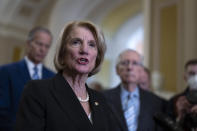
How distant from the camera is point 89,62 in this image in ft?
4.58

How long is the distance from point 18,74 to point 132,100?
98cm

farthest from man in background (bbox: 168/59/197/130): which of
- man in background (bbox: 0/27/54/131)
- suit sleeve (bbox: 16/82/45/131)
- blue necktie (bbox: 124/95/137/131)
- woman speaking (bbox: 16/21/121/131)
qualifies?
man in background (bbox: 0/27/54/131)

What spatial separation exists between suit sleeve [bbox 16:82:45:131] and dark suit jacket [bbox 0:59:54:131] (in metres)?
0.95

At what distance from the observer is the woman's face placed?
137 centimetres

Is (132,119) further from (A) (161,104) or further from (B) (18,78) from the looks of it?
(B) (18,78)

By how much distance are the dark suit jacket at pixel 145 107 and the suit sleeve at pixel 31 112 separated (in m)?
0.97

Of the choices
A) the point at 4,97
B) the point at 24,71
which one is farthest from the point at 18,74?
the point at 4,97

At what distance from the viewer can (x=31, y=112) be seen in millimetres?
1213

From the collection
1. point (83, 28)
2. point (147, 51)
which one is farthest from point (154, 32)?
point (83, 28)

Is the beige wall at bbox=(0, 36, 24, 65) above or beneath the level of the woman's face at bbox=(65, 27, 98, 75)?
beneath

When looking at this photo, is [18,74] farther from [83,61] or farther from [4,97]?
[83,61]

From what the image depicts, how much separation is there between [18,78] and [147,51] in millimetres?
3761

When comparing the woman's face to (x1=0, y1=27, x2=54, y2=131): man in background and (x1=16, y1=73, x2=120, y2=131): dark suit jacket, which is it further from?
(x1=0, y1=27, x2=54, y2=131): man in background

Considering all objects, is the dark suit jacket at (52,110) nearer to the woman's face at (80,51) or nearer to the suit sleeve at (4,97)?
the woman's face at (80,51)
